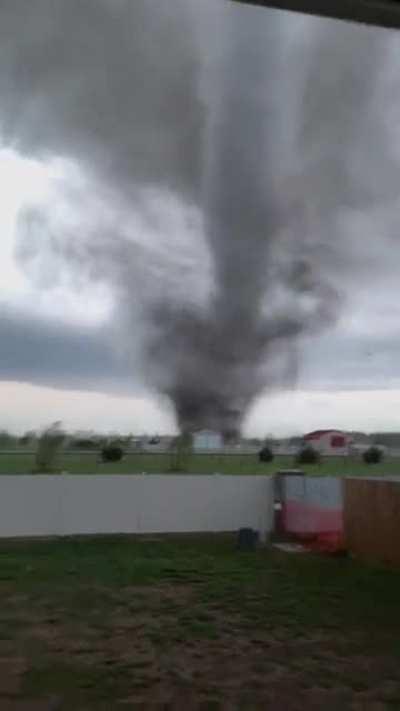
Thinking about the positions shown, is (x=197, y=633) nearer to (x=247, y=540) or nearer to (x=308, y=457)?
(x=247, y=540)

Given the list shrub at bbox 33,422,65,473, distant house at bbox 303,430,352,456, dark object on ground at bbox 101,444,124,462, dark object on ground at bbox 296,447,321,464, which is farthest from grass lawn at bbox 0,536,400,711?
dark object on ground at bbox 296,447,321,464

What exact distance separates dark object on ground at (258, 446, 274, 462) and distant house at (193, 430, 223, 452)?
1.24 meters

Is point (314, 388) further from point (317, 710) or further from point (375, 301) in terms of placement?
point (317, 710)

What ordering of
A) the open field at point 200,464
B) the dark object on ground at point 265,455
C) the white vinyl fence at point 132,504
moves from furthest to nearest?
the dark object on ground at point 265,455
the open field at point 200,464
the white vinyl fence at point 132,504

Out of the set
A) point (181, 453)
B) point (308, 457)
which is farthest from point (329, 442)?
point (181, 453)

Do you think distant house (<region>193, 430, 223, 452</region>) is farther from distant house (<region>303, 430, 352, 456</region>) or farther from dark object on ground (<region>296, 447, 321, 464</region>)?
dark object on ground (<region>296, 447, 321, 464</region>)

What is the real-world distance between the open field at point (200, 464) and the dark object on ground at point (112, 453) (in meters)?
0.11

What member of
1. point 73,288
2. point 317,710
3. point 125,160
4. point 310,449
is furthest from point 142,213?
point 310,449

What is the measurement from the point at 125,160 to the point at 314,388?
3817 mm

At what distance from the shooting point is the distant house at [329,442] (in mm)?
10451

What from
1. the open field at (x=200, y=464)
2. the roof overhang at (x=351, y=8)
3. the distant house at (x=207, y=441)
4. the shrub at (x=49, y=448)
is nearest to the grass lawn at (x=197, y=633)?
the distant house at (x=207, y=441)

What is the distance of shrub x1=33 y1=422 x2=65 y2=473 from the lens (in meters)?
9.94

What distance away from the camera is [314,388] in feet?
25.4

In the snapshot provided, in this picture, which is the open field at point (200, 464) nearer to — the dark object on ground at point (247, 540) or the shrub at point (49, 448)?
the shrub at point (49, 448)
